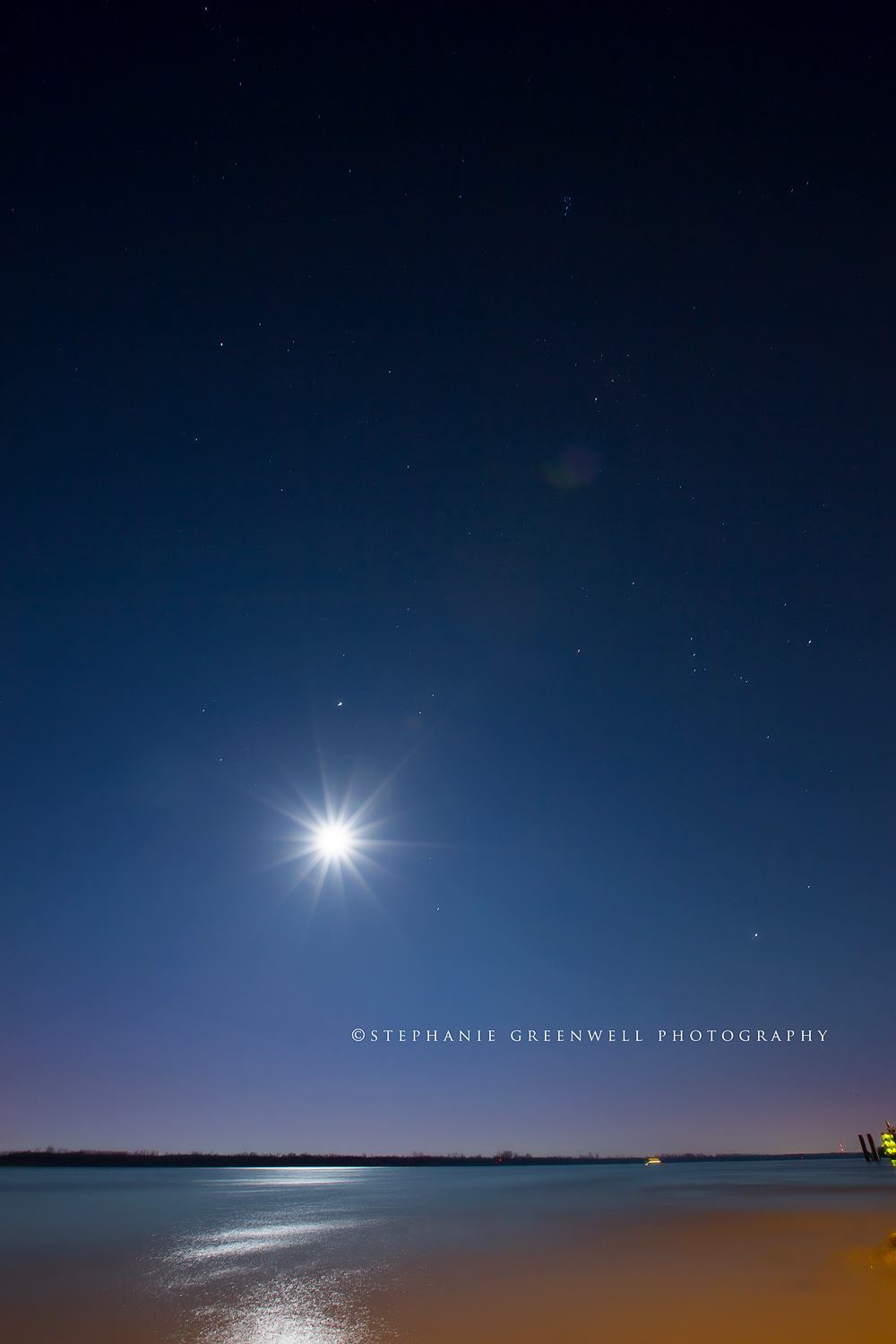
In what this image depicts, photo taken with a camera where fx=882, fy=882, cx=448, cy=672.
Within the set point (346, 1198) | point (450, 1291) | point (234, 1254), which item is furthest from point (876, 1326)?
point (346, 1198)

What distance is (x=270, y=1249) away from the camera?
29.6 metres

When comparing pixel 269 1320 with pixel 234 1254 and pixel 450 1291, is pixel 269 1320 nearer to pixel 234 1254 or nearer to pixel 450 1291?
pixel 450 1291

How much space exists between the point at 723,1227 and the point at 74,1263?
22359mm

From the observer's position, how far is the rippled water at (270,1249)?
16516 mm

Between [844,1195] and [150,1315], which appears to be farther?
[844,1195]

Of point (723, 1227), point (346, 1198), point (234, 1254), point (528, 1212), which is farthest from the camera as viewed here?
point (346, 1198)

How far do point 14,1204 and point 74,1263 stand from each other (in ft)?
129

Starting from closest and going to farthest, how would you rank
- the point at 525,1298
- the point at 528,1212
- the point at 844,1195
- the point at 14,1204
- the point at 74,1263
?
the point at 525,1298
the point at 74,1263
the point at 528,1212
the point at 844,1195
the point at 14,1204

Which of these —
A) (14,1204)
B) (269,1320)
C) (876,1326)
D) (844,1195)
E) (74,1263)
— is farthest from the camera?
(14,1204)

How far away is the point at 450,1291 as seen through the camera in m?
19.0

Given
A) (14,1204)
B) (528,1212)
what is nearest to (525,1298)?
(528,1212)

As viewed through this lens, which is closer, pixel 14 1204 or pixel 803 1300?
pixel 803 1300

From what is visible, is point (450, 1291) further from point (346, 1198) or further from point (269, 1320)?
point (346, 1198)

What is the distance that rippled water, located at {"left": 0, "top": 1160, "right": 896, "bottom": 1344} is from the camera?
54.2 ft
